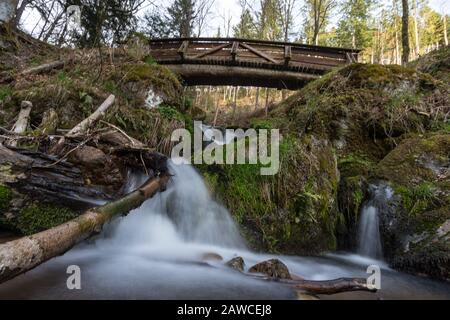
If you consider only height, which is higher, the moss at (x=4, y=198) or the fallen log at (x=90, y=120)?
the fallen log at (x=90, y=120)

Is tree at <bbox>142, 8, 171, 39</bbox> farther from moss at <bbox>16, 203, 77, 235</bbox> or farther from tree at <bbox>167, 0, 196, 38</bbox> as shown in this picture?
moss at <bbox>16, 203, 77, 235</bbox>

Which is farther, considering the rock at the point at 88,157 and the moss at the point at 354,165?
the moss at the point at 354,165

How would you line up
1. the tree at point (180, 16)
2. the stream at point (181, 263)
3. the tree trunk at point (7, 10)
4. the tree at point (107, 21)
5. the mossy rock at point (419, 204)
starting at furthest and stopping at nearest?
the tree at point (180, 16) < the tree trunk at point (7, 10) < the tree at point (107, 21) < the mossy rock at point (419, 204) < the stream at point (181, 263)

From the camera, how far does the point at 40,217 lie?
300 cm

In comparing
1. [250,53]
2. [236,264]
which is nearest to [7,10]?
[250,53]

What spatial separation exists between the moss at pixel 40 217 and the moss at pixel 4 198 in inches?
6.0

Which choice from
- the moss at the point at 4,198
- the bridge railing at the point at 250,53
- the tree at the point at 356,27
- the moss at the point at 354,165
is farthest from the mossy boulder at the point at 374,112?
the tree at the point at 356,27

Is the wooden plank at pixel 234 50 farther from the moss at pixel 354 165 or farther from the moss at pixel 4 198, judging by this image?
the moss at pixel 4 198

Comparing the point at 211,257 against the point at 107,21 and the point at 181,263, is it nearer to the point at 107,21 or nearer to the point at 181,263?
the point at 181,263

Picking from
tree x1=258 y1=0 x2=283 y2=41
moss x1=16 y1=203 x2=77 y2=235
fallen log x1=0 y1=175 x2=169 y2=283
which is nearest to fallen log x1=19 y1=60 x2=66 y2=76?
moss x1=16 y1=203 x2=77 y2=235

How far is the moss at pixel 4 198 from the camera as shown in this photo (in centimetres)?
281

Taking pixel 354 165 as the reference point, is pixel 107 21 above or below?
above

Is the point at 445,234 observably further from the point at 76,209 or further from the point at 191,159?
the point at 76,209

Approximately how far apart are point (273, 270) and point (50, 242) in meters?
1.85
